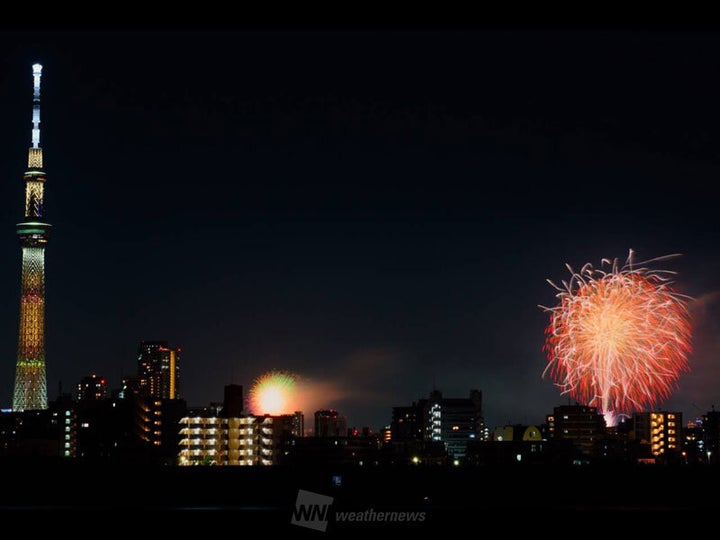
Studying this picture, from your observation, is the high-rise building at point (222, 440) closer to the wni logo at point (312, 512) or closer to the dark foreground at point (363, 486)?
the dark foreground at point (363, 486)

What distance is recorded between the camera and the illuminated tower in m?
106

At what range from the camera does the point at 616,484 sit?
8462cm

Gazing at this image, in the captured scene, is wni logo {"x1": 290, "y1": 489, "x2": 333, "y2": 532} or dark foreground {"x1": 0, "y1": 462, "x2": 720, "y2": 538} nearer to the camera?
wni logo {"x1": 290, "y1": 489, "x2": 333, "y2": 532}

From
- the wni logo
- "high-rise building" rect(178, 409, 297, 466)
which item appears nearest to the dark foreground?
"high-rise building" rect(178, 409, 297, 466)

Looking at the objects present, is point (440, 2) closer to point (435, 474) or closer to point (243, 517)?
point (243, 517)

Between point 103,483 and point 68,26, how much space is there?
89.7 meters

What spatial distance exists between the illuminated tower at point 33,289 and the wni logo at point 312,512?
337 ft

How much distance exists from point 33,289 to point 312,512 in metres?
107

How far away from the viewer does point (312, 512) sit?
714cm

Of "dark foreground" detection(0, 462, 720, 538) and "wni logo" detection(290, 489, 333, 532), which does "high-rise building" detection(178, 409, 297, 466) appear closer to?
"dark foreground" detection(0, 462, 720, 538)

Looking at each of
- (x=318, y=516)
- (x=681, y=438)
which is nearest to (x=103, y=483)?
(x=681, y=438)

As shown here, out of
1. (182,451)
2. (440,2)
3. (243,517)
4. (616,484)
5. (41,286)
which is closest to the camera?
(440,2)

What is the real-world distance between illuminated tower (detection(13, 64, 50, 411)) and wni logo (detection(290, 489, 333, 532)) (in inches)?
4049

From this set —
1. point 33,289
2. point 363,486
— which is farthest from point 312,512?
point 33,289
